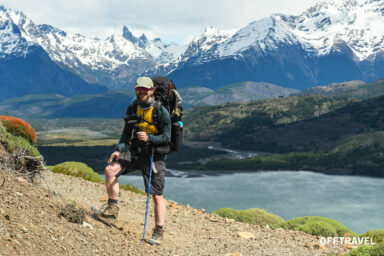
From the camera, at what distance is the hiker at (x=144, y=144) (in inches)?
452

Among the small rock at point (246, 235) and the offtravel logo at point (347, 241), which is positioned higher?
the offtravel logo at point (347, 241)

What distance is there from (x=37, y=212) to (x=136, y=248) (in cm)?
286

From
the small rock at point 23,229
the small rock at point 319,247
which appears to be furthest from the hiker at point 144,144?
the small rock at point 319,247

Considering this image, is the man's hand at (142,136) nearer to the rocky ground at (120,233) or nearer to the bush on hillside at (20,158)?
the rocky ground at (120,233)

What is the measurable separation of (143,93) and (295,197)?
500 feet

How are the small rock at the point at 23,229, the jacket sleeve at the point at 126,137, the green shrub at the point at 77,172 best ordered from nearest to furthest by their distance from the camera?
the small rock at the point at 23,229 < the jacket sleeve at the point at 126,137 < the green shrub at the point at 77,172

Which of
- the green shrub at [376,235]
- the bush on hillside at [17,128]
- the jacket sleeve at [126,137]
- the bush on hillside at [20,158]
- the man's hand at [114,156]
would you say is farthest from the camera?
the bush on hillside at [17,128]

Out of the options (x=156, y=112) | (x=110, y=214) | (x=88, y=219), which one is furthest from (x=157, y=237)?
(x=156, y=112)

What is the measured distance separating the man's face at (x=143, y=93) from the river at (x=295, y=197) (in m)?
Answer: 116

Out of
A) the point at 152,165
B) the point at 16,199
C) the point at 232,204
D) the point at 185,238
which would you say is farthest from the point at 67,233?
the point at 232,204

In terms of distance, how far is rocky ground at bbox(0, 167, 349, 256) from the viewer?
944cm

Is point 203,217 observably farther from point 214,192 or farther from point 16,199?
point 214,192

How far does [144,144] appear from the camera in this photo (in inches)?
464

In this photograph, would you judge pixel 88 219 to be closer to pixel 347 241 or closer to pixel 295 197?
pixel 347 241
